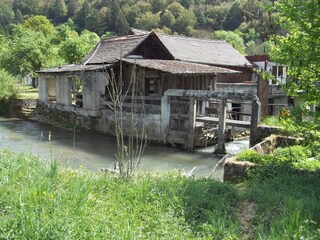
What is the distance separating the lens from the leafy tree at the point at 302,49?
5938mm

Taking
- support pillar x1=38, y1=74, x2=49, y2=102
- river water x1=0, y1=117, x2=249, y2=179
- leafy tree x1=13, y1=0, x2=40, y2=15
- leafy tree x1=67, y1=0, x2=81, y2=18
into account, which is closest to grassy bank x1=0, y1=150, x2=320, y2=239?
river water x1=0, y1=117, x2=249, y2=179

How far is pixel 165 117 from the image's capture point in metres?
16.5

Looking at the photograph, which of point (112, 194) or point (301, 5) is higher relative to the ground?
point (301, 5)

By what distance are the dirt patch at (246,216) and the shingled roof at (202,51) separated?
54.4 ft

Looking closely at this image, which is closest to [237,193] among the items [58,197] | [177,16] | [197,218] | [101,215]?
[197,218]

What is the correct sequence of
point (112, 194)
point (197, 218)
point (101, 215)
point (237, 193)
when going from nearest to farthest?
1. point (101, 215)
2. point (197, 218)
3. point (112, 194)
4. point (237, 193)

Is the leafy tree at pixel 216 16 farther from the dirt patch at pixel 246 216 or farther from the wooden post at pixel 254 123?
the dirt patch at pixel 246 216

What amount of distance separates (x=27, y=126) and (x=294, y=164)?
59.5ft

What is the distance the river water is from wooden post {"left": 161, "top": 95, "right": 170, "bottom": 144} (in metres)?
0.59

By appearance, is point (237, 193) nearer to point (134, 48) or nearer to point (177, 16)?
point (134, 48)

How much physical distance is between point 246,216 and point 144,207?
1.57m

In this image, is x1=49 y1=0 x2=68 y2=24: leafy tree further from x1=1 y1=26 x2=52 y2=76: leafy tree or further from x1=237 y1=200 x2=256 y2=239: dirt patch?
x1=237 y1=200 x2=256 y2=239: dirt patch

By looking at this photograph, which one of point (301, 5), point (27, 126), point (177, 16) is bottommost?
point (27, 126)

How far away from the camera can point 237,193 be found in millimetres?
6062
